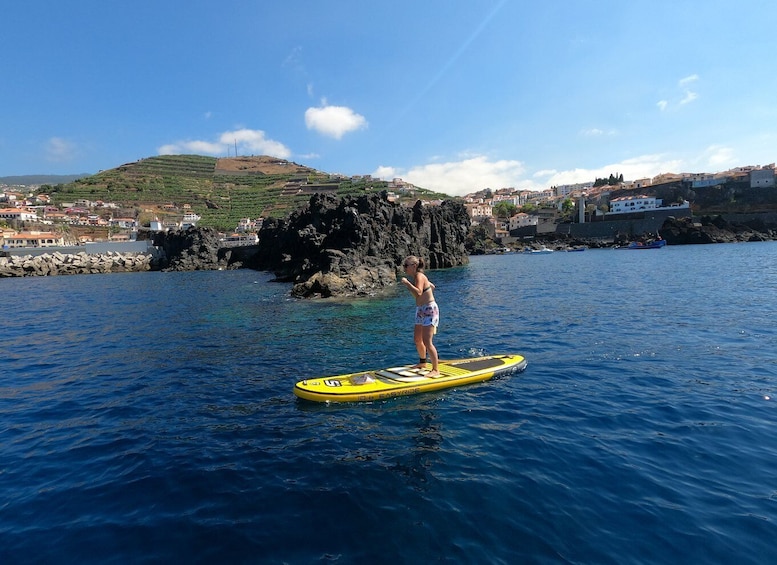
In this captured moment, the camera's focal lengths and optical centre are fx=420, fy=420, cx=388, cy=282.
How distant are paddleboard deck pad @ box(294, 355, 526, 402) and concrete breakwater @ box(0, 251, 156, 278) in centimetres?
8632

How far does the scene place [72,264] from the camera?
77.2 metres

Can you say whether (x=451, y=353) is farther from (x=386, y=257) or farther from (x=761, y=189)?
(x=761, y=189)

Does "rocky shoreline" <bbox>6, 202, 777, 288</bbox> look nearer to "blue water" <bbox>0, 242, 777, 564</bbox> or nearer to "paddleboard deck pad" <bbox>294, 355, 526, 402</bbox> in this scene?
"blue water" <bbox>0, 242, 777, 564</bbox>

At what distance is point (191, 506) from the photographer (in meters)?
6.34

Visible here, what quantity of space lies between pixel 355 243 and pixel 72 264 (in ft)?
213

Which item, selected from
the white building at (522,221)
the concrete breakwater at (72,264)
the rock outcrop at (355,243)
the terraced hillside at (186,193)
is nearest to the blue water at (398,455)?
the rock outcrop at (355,243)

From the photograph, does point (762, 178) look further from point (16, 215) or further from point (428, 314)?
point (16, 215)

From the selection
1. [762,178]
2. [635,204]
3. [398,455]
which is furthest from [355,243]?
[762,178]

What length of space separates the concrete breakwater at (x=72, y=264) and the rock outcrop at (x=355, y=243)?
2268 cm

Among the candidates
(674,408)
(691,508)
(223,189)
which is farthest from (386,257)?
(223,189)

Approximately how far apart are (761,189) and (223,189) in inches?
7760

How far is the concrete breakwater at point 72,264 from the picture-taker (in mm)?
73312

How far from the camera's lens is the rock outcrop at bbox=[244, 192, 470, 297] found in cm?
3728

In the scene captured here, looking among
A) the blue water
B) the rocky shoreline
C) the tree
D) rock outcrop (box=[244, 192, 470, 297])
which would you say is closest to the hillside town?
the tree
